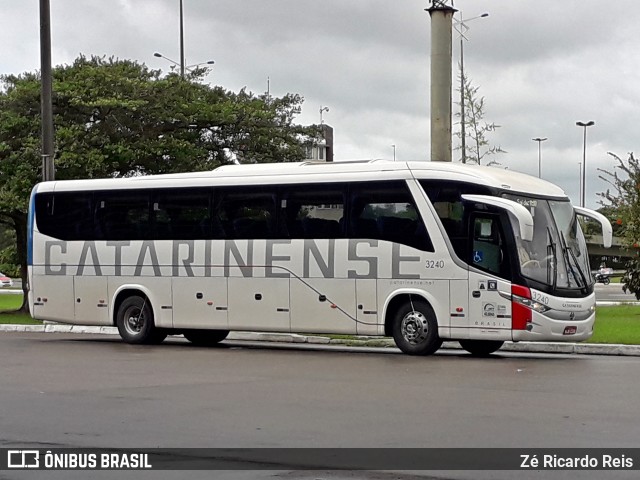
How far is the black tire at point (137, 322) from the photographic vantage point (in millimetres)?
23344

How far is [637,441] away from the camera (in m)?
10.0

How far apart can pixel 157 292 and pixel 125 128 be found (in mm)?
11383

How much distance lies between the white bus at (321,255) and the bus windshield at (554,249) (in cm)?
3

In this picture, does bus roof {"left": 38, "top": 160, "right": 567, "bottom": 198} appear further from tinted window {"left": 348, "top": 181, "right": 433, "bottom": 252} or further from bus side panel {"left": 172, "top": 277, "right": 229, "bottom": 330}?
bus side panel {"left": 172, "top": 277, "right": 229, "bottom": 330}

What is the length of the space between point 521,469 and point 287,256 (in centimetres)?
1286

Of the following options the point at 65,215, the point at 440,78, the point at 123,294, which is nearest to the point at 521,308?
the point at 123,294

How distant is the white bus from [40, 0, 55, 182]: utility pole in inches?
99.4

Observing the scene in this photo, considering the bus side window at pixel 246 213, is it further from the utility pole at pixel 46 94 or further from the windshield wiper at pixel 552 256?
the utility pole at pixel 46 94

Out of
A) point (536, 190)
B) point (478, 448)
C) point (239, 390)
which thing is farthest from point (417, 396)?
point (536, 190)

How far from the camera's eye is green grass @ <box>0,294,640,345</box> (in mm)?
22217

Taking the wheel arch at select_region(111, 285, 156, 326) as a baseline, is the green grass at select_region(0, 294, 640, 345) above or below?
below

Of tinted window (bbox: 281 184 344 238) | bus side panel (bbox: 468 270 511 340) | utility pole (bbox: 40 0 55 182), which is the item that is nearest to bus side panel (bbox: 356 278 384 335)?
tinted window (bbox: 281 184 344 238)

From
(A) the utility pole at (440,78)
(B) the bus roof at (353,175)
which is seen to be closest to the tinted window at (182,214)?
(B) the bus roof at (353,175)

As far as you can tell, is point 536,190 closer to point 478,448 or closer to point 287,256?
point 287,256
